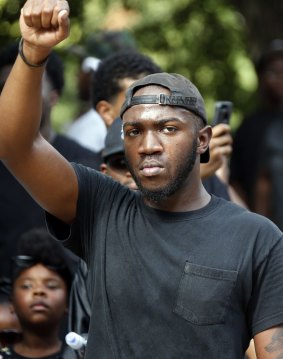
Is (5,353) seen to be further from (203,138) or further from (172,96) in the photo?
(172,96)

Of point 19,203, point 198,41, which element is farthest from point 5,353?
point 198,41

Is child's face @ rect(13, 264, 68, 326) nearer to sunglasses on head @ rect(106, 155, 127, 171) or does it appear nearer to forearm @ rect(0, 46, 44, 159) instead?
sunglasses on head @ rect(106, 155, 127, 171)

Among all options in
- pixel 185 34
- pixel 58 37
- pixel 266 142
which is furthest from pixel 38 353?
pixel 185 34

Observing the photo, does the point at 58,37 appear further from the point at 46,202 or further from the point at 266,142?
the point at 266,142

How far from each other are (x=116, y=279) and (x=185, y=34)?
897 centimetres

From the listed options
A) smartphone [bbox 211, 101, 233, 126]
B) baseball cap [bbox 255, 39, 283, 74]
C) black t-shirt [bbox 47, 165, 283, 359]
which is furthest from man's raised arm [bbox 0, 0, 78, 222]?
baseball cap [bbox 255, 39, 283, 74]

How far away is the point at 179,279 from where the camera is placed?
414 cm

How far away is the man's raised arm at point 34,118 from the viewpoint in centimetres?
396

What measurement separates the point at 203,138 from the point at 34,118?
69 centimetres

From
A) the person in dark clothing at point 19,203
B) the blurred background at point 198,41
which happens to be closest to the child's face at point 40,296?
the person in dark clothing at point 19,203

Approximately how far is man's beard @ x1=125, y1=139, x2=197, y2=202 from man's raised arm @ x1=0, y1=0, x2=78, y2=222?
0.26 m

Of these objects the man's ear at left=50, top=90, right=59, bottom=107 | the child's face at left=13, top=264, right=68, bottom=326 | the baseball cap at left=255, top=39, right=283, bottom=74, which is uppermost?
the baseball cap at left=255, top=39, right=283, bottom=74

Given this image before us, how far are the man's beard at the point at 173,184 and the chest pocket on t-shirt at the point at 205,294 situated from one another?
0.98ft

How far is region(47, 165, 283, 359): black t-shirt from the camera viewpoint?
162 inches
